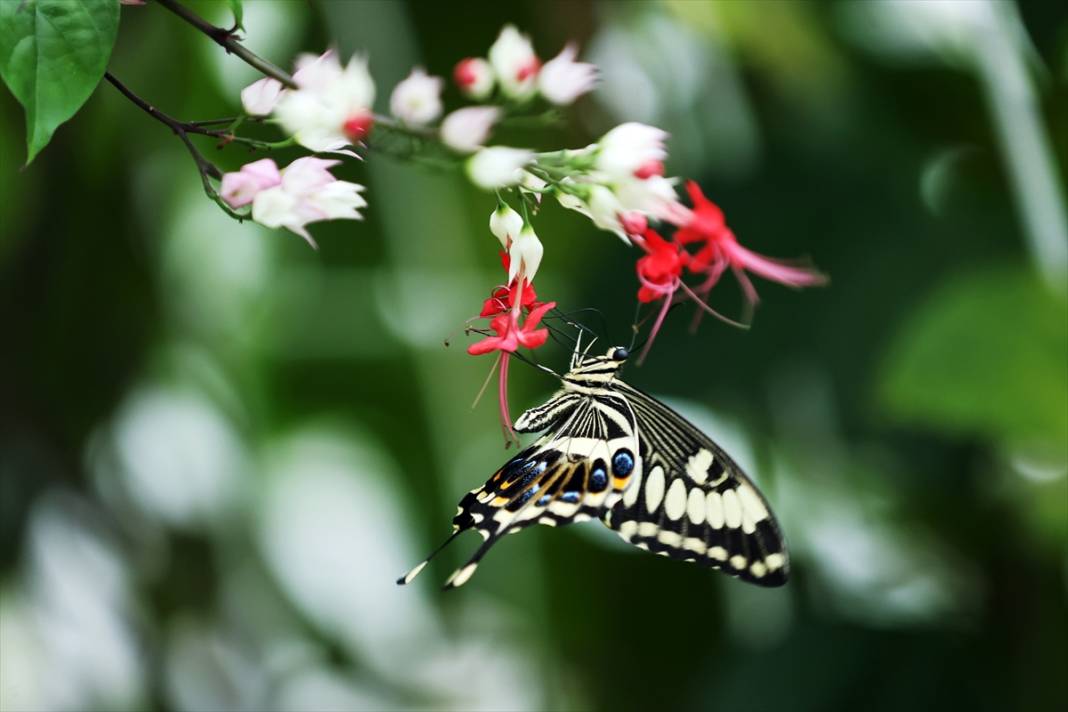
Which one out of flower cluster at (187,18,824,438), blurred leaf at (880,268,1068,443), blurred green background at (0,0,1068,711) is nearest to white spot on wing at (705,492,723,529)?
flower cluster at (187,18,824,438)

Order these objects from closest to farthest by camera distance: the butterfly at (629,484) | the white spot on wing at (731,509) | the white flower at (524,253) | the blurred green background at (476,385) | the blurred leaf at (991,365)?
the white flower at (524,253) < the butterfly at (629,484) < the white spot on wing at (731,509) < the blurred leaf at (991,365) < the blurred green background at (476,385)

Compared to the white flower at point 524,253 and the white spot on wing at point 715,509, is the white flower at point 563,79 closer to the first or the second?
the white flower at point 524,253

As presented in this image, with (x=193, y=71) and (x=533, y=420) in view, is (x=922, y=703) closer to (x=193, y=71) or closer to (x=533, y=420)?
(x=533, y=420)

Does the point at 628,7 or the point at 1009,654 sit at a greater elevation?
the point at 628,7

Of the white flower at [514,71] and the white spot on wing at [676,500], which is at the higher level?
the white flower at [514,71]

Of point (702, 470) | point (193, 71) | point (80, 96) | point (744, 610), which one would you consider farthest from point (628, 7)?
point (80, 96)

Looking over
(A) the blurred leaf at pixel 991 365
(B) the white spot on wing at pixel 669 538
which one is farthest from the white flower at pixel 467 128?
(A) the blurred leaf at pixel 991 365
